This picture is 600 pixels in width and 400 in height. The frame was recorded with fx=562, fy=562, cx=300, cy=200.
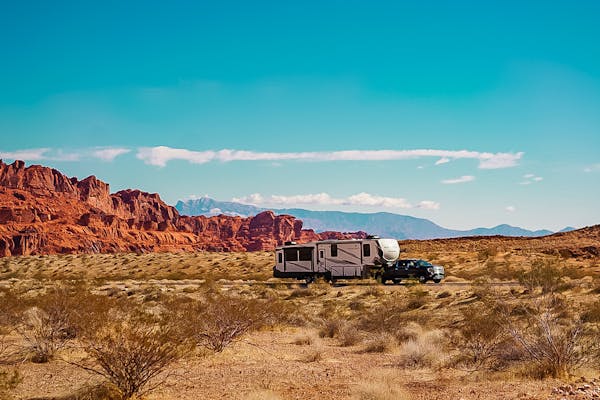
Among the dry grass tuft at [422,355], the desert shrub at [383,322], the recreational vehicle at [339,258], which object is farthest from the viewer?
the recreational vehicle at [339,258]

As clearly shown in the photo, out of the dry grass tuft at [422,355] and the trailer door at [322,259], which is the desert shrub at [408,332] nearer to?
the dry grass tuft at [422,355]

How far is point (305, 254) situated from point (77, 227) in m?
113

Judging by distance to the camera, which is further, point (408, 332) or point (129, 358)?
point (408, 332)

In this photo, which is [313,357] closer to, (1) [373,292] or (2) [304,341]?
(2) [304,341]

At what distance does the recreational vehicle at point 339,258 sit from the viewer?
3591 cm

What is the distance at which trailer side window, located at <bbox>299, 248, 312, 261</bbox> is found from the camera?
124 ft

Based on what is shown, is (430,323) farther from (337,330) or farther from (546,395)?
(546,395)

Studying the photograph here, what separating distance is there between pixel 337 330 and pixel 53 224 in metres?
131

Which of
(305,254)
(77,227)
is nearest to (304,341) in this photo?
(305,254)

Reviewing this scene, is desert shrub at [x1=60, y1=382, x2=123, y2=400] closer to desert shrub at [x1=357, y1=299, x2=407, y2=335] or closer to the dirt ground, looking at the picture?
the dirt ground

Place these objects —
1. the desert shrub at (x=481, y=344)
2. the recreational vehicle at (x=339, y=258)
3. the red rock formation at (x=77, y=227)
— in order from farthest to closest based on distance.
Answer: the red rock formation at (x=77, y=227), the recreational vehicle at (x=339, y=258), the desert shrub at (x=481, y=344)

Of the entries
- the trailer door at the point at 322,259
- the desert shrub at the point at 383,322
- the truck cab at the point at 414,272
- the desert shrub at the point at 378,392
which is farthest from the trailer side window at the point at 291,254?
the desert shrub at the point at 378,392

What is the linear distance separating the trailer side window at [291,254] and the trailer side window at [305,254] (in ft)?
1.28

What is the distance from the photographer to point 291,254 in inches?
1519
